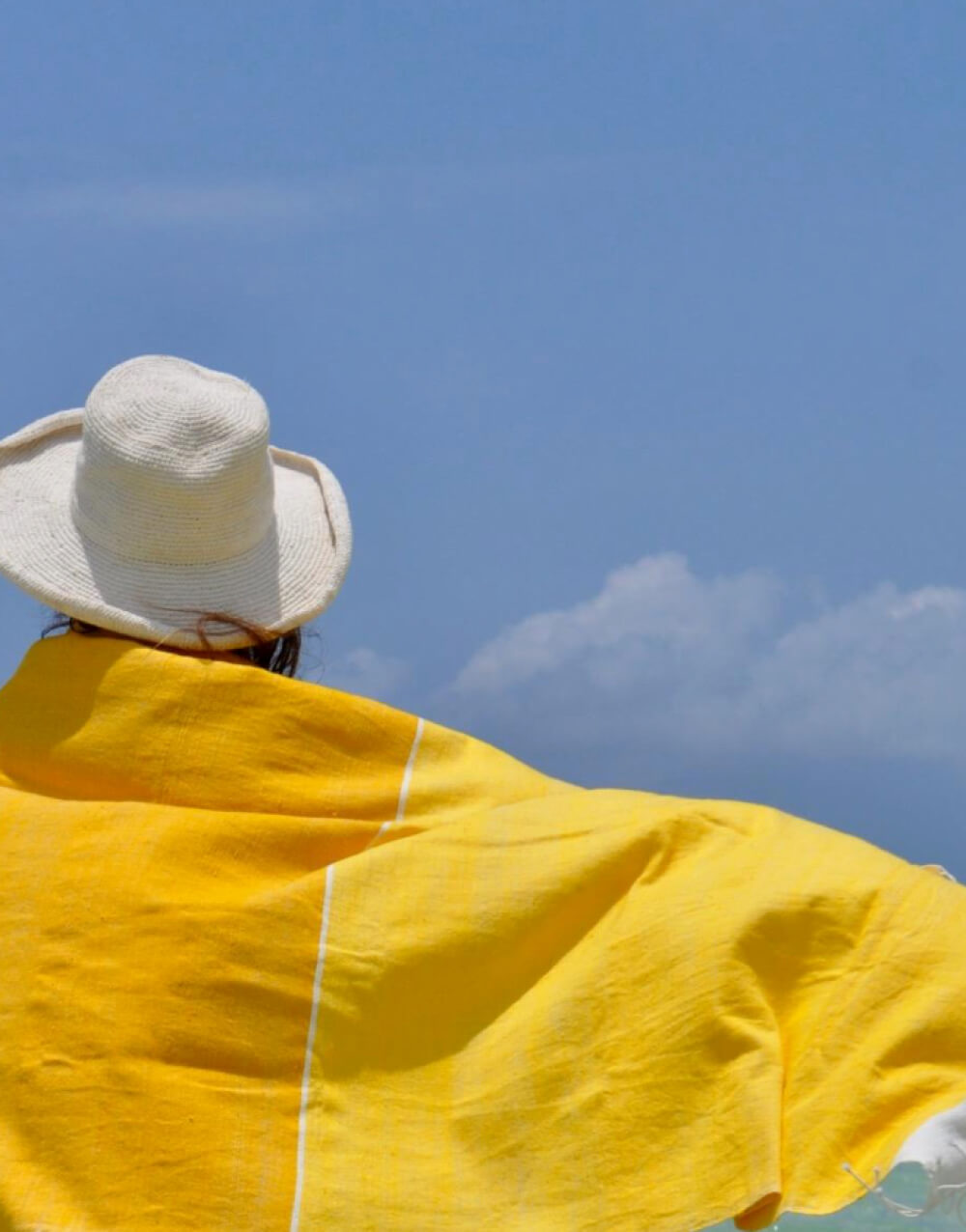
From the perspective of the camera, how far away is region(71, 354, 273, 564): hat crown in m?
3.00

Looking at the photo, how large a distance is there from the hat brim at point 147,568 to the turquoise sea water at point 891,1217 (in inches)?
45.7

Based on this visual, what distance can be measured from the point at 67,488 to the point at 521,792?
0.87m

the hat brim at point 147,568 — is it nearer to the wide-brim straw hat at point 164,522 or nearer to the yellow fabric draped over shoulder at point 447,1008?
the wide-brim straw hat at point 164,522

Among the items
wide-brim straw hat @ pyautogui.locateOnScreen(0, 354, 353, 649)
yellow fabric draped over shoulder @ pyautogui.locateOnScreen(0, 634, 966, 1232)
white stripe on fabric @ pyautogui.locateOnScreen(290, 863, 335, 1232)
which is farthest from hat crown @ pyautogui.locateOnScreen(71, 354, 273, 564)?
white stripe on fabric @ pyautogui.locateOnScreen(290, 863, 335, 1232)

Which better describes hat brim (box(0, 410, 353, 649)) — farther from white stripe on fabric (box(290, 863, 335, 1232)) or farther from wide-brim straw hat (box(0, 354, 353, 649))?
white stripe on fabric (box(290, 863, 335, 1232))

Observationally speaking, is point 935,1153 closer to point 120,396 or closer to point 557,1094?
point 557,1094

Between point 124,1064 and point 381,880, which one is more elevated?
point 381,880

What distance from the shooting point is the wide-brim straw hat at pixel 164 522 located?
2.99 m

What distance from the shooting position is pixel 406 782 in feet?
9.53

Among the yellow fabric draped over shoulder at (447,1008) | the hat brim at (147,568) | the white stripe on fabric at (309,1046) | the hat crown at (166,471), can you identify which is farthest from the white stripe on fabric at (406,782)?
the hat crown at (166,471)

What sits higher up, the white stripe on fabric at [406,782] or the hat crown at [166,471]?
the hat crown at [166,471]

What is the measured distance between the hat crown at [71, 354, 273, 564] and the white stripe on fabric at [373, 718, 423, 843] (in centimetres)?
41

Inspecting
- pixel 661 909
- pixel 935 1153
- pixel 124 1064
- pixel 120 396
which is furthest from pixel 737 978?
pixel 120 396

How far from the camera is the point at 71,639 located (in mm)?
2975
